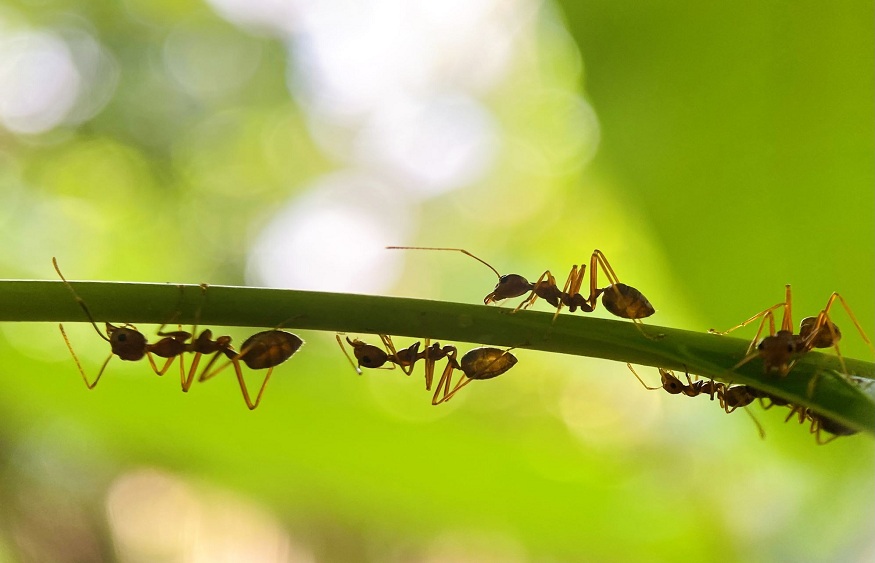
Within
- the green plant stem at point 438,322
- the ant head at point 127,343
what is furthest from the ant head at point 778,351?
the ant head at point 127,343

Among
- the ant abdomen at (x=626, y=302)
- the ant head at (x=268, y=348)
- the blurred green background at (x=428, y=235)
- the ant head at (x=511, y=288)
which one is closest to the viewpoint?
the ant head at (x=268, y=348)

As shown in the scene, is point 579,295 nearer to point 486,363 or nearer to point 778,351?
point 486,363

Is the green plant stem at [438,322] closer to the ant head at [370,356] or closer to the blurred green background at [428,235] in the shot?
the ant head at [370,356]

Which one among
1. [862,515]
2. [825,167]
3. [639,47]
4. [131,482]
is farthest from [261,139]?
[862,515]

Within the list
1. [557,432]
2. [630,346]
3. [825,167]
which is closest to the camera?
[630,346]

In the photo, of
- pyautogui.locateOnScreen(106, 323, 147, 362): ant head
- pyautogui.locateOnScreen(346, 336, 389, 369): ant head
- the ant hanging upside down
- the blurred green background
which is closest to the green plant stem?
the ant hanging upside down

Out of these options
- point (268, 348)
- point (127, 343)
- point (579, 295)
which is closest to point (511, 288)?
point (579, 295)

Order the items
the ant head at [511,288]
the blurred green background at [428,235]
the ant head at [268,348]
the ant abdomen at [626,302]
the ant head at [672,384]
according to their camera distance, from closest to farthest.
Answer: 1. the ant head at [268,348]
2. the ant head at [672,384]
3. the ant abdomen at [626,302]
4. the ant head at [511,288]
5. the blurred green background at [428,235]

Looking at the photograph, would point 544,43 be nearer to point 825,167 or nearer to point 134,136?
point 825,167
